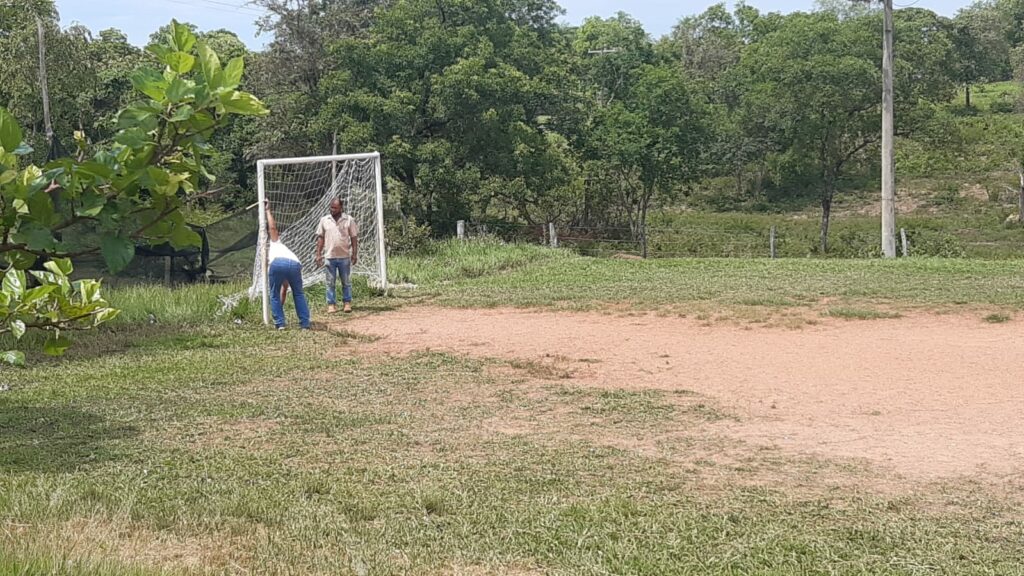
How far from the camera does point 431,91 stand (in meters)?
24.3

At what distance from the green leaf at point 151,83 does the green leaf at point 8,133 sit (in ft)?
1.63

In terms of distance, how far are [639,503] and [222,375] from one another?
4.99 metres

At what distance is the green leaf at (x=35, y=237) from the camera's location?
3.79 meters

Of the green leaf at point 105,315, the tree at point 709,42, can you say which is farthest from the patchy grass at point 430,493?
the tree at point 709,42

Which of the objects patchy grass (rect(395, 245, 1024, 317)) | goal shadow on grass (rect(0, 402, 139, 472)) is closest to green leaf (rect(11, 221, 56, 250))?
goal shadow on grass (rect(0, 402, 139, 472))

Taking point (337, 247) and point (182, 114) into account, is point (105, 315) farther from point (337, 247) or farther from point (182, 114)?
point (337, 247)

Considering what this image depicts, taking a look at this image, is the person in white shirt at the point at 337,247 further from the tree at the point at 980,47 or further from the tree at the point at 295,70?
the tree at the point at 980,47

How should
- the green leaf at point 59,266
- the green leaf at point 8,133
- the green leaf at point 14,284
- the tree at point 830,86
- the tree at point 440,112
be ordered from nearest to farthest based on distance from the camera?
the green leaf at point 8,133 → the green leaf at point 14,284 → the green leaf at point 59,266 → the tree at point 440,112 → the tree at point 830,86

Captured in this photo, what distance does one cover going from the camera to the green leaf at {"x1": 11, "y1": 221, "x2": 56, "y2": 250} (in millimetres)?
3785

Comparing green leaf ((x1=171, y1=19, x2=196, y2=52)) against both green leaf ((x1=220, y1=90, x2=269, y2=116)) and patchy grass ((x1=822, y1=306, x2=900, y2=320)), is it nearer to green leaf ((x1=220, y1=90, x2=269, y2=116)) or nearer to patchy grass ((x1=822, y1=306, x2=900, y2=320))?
green leaf ((x1=220, y1=90, x2=269, y2=116))

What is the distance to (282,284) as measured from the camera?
11930mm

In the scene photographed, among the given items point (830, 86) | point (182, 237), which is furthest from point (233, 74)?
point (830, 86)

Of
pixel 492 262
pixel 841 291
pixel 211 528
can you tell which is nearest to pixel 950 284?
pixel 841 291

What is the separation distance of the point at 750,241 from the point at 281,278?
2396 centimetres
